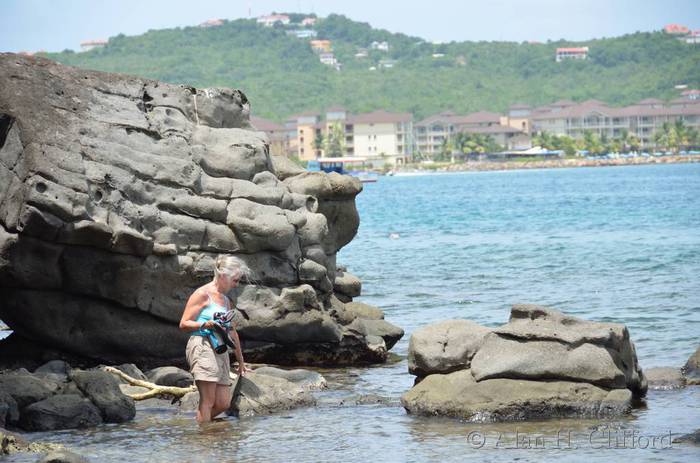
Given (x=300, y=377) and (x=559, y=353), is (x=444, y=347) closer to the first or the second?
(x=559, y=353)

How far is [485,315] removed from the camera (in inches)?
909

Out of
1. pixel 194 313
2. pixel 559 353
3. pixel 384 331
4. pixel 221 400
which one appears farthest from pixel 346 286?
pixel 194 313

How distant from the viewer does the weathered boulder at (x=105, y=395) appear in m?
12.8

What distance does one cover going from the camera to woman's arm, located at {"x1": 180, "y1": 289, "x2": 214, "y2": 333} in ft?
38.7

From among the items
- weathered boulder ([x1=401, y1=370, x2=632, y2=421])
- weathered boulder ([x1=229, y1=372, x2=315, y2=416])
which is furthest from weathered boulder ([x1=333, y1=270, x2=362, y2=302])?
weathered boulder ([x1=401, y1=370, x2=632, y2=421])

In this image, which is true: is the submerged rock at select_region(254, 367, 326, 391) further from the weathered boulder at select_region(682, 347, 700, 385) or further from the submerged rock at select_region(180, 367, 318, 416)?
the weathered boulder at select_region(682, 347, 700, 385)

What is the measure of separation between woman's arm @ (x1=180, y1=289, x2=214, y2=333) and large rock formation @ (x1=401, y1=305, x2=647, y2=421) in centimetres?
271

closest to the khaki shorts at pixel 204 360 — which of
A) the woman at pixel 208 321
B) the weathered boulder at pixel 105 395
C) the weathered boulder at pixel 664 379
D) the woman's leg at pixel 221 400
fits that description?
the woman at pixel 208 321

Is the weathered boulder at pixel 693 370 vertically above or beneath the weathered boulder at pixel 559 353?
beneath

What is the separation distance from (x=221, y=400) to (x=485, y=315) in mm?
11326

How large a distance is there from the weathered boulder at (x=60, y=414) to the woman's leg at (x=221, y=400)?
1267 mm

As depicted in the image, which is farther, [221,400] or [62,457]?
[221,400]

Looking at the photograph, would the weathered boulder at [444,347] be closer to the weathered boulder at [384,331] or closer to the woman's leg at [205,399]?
the woman's leg at [205,399]

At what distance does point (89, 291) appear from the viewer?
595 inches
